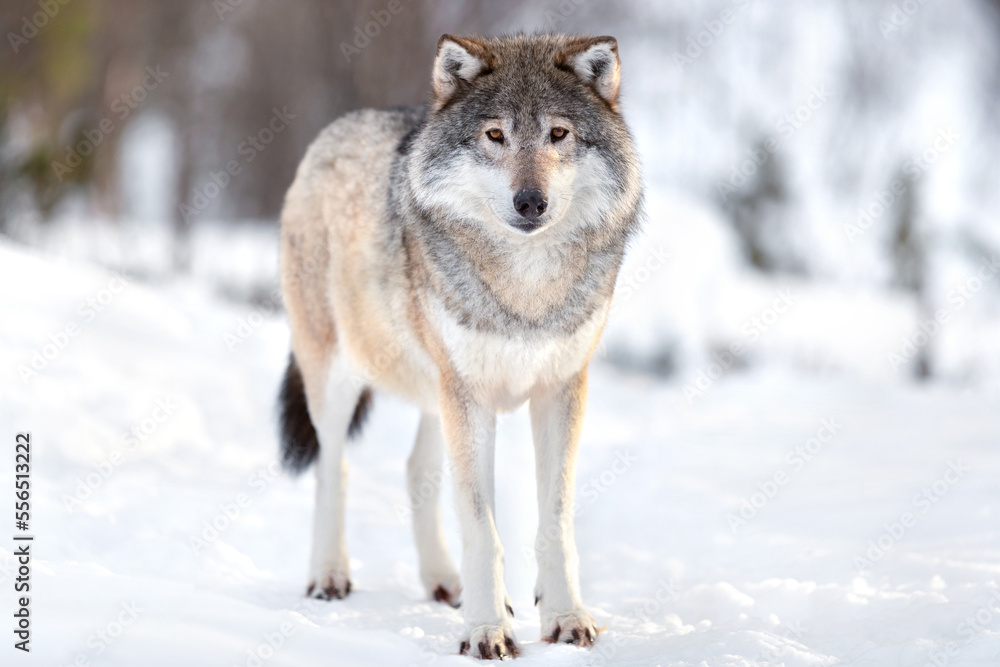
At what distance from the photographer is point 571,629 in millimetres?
3223

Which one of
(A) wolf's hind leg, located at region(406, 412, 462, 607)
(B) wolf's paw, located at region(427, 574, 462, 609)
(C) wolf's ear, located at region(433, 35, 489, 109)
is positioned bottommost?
(B) wolf's paw, located at region(427, 574, 462, 609)

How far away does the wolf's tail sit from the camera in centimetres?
463

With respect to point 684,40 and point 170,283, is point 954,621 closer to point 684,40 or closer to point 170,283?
point 170,283

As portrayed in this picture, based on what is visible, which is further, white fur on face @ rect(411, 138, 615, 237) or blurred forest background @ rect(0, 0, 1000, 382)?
blurred forest background @ rect(0, 0, 1000, 382)

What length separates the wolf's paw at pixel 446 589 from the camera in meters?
4.06

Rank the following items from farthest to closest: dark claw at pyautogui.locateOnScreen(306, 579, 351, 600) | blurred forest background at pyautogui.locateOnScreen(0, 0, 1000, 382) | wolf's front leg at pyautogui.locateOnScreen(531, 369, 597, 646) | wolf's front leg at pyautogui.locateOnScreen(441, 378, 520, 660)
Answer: blurred forest background at pyautogui.locateOnScreen(0, 0, 1000, 382)
dark claw at pyautogui.locateOnScreen(306, 579, 351, 600)
wolf's front leg at pyautogui.locateOnScreen(531, 369, 597, 646)
wolf's front leg at pyautogui.locateOnScreen(441, 378, 520, 660)

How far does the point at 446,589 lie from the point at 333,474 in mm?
752

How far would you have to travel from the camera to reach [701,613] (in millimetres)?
3674

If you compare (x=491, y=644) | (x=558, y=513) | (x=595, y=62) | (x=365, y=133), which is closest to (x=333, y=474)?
(x=558, y=513)

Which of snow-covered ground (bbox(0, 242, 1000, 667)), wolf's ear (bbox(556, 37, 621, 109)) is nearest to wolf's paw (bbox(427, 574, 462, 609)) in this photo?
snow-covered ground (bbox(0, 242, 1000, 667))

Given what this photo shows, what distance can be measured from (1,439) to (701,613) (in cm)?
323

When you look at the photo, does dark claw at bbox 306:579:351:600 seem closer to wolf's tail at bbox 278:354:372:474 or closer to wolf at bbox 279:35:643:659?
wolf's tail at bbox 278:354:372:474

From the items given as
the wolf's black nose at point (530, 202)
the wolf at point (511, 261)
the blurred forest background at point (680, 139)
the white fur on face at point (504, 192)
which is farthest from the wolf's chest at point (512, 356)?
the blurred forest background at point (680, 139)

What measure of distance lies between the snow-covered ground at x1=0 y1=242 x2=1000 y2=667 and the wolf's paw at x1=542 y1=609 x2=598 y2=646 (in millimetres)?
69
